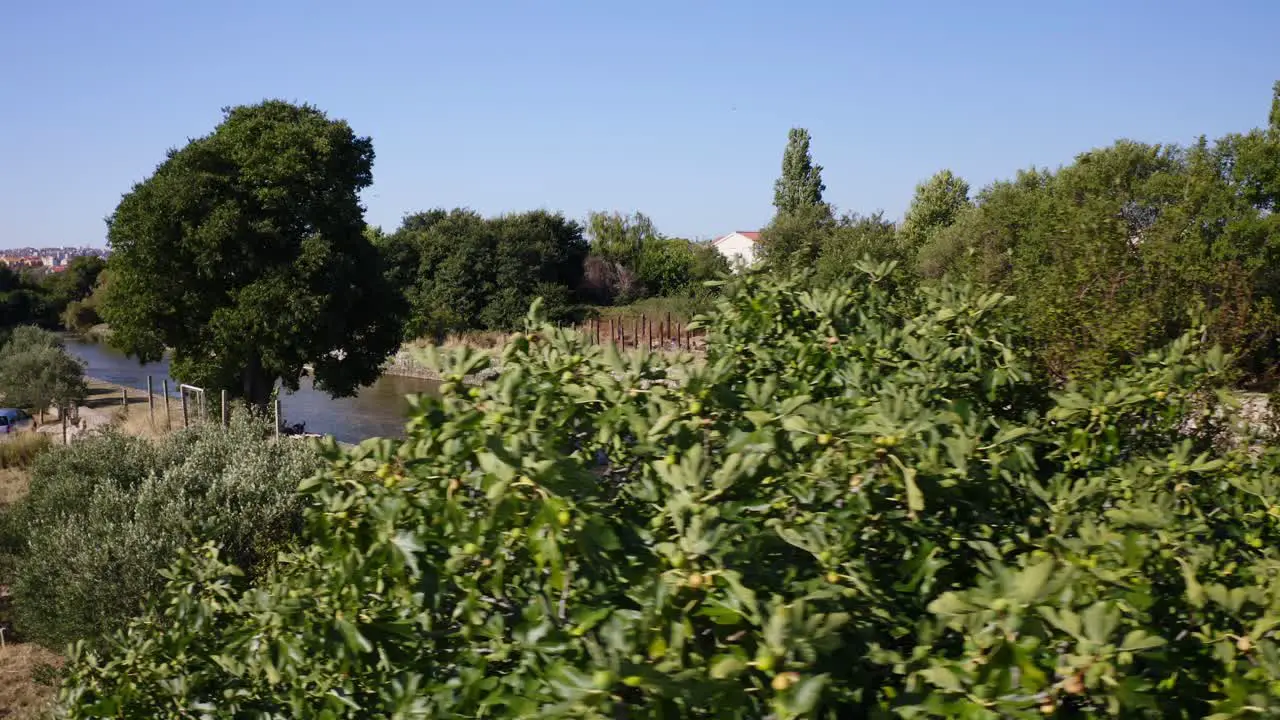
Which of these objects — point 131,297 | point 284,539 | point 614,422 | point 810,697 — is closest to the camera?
point 810,697

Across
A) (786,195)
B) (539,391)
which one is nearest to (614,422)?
(539,391)

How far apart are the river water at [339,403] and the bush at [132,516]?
6.78m

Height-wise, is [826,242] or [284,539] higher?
[826,242]

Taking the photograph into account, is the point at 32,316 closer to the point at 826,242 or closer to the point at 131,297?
the point at 131,297

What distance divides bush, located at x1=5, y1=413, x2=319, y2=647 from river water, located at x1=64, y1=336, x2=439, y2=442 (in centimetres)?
678

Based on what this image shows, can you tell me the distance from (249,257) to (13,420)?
8763mm

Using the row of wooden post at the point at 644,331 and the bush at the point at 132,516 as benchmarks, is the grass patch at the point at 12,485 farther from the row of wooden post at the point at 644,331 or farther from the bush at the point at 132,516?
the row of wooden post at the point at 644,331

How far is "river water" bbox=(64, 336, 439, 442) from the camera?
77.0ft

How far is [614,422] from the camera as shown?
8.71 feet

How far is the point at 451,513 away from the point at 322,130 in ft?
58.2

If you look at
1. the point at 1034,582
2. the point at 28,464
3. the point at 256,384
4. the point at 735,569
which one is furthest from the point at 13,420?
the point at 1034,582

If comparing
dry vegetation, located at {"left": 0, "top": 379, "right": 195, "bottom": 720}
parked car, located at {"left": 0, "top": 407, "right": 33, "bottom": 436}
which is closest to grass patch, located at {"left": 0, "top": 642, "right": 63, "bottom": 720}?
dry vegetation, located at {"left": 0, "top": 379, "right": 195, "bottom": 720}

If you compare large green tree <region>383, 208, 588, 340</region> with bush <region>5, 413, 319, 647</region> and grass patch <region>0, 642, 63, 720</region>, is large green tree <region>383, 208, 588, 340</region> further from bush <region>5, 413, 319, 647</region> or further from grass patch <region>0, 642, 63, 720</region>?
grass patch <region>0, 642, 63, 720</region>

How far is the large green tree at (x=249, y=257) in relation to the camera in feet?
57.1
